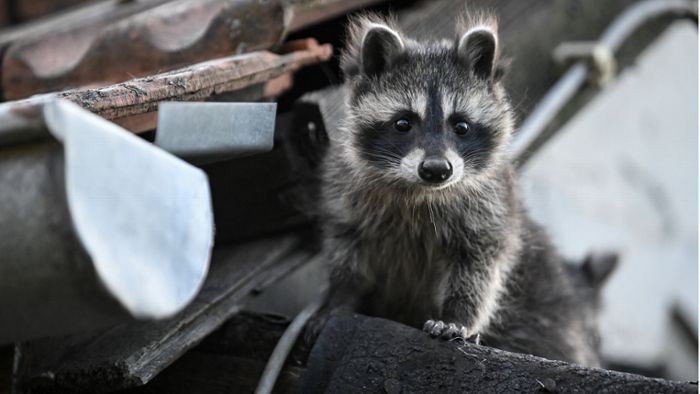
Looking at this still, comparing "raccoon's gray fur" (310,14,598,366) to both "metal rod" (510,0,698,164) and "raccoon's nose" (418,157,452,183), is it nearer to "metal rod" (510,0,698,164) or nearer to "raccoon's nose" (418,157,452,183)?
"raccoon's nose" (418,157,452,183)

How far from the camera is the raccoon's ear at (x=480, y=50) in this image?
3.14m

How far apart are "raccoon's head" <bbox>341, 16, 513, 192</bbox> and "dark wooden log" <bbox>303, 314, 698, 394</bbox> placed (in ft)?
2.31

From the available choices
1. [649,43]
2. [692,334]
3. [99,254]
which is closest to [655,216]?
[692,334]

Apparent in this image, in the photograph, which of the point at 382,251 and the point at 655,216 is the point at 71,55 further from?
the point at 655,216

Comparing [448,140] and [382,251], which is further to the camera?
[382,251]

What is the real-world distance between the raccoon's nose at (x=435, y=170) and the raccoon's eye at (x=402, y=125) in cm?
25

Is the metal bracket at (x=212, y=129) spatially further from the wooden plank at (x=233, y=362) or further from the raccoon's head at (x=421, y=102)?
the raccoon's head at (x=421, y=102)

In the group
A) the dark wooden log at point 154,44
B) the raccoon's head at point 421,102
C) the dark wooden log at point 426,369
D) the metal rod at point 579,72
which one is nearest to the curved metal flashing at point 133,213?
the dark wooden log at point 426,369

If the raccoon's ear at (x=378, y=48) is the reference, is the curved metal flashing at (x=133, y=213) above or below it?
below

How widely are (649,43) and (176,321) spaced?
10.8 ft

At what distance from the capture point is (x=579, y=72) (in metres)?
4.25

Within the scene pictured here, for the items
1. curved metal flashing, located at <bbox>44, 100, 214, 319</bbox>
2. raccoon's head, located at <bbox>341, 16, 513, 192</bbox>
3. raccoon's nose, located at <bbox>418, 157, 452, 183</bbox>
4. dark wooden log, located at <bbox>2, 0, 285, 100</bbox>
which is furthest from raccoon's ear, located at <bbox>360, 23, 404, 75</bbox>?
curved metal flashing, located at <bbox>44, 100, 214, 319</bbox>

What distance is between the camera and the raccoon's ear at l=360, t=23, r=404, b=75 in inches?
125

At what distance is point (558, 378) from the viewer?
2.09m
